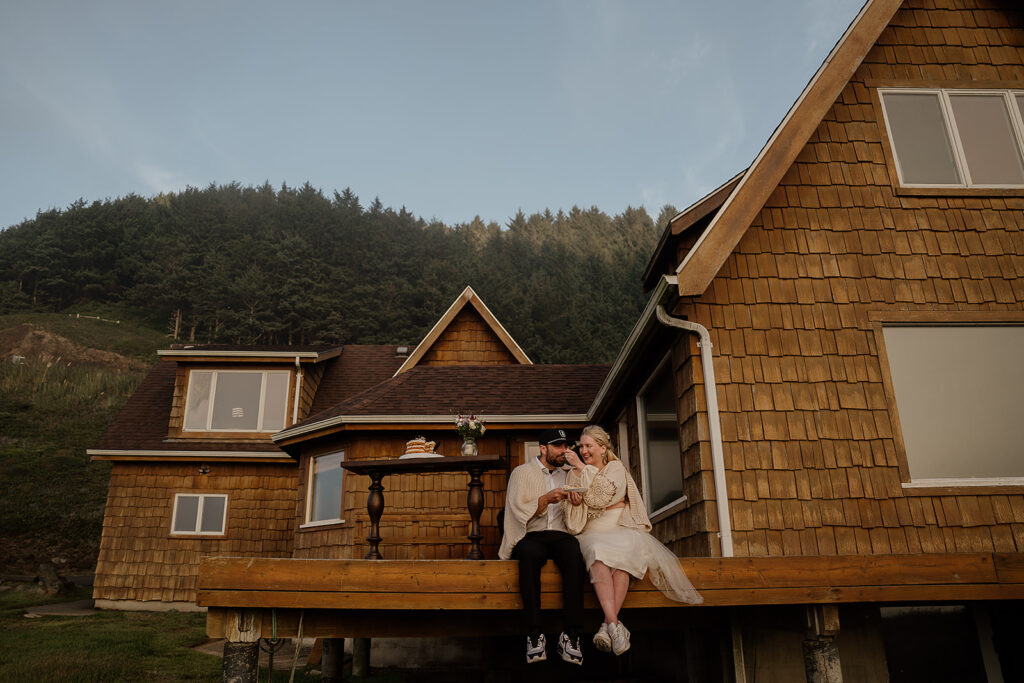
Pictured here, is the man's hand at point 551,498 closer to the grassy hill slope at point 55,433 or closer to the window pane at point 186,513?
the window pane at point 186,513

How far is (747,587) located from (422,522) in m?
7.12

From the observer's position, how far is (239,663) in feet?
14.7

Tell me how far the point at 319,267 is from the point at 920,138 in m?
47.9

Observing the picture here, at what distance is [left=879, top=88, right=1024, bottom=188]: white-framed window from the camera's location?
6.91 m

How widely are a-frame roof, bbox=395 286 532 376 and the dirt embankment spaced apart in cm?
3546

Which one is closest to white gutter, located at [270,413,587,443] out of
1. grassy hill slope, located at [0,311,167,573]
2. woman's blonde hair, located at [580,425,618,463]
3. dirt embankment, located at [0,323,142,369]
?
woman's blonde hair, located at [580,425,618,463]

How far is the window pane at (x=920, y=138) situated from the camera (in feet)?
22.7

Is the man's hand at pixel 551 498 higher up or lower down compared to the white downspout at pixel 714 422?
lower down

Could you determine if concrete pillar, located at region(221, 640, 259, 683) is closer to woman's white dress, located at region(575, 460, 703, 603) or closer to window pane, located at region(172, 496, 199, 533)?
woman's white dress, located at region(575, 460, 703, 603)

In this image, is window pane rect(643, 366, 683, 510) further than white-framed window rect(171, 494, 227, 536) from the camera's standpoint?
No

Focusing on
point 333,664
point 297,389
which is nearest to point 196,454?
point 297,389

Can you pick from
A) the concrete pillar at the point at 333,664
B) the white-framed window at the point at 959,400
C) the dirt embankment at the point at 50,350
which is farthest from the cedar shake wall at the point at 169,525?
the dirt embankment at the point at 50,350

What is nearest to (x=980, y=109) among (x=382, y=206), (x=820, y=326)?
(x=820, y=326)

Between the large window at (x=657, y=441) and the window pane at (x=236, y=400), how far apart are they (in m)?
10.6
